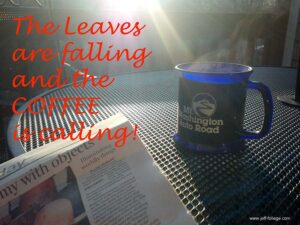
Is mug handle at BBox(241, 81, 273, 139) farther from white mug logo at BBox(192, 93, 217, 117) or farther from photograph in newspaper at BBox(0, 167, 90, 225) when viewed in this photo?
photograph in newspaper at BBox(0, 167, 90, 225)

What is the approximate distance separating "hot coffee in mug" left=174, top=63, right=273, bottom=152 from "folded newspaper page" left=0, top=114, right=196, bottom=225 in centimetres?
11

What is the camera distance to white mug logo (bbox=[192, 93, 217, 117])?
0.46 metres

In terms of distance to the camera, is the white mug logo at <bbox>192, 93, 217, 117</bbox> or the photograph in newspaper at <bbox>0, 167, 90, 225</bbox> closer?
the photograph in newspaper at <bbox>0, 167, 90, 225</bbox>

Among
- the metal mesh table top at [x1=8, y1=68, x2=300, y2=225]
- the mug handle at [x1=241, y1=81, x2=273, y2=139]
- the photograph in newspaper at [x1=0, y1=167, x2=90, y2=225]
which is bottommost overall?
the metal mesh table top at [x1=8, y1=68, x2=300, y2=225]

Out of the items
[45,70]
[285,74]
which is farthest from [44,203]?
[45,70]

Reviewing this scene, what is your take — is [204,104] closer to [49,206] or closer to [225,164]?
[225,164]

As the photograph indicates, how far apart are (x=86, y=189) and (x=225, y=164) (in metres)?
0.25

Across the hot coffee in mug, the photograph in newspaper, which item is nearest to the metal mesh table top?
the hot coffee in mug

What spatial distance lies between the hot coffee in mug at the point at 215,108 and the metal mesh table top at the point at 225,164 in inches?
1.4

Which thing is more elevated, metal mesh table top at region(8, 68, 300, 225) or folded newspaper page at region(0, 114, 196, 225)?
folded newspaper page at region(0, 114, 196, 225)

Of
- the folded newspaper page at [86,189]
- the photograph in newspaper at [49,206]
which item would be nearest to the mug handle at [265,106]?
the folded newspaper page at [86,189]

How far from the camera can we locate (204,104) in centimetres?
47

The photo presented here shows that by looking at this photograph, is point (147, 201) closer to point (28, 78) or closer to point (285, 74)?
point (285, 74)

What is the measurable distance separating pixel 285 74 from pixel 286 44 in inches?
75.4
